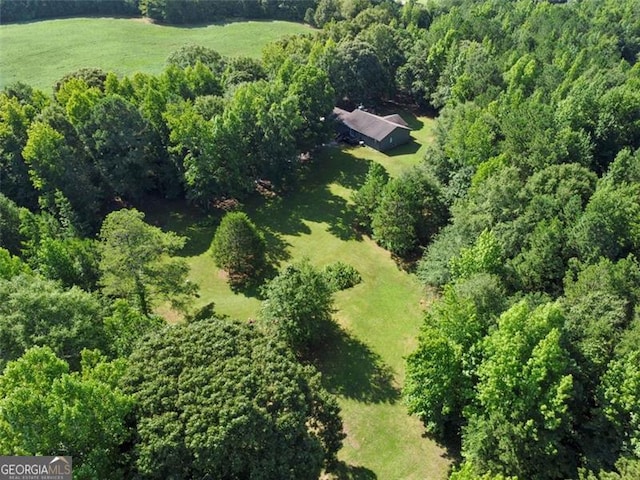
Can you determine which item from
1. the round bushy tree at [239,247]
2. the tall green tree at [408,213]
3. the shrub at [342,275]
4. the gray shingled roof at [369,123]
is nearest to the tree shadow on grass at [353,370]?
the shrub at [342,275]

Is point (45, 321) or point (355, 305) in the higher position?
point (45, 321)

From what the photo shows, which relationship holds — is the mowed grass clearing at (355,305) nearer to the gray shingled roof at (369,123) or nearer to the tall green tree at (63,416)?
the gray shingled roof at (369,123)

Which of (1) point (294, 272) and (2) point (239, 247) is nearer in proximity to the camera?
(1) point (294, 272)

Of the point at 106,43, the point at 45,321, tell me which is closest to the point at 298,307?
the point at 45,321

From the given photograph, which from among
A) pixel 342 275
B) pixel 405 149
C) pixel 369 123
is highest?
pixel 369 123

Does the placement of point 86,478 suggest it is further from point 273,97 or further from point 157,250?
point 273,97

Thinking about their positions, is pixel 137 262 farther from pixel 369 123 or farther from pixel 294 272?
pixel 369 123

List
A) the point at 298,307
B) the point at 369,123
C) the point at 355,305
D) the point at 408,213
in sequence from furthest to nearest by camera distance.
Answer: the point at 369,123
the point at 408,213
the point at 355,305
the point at 298,307
